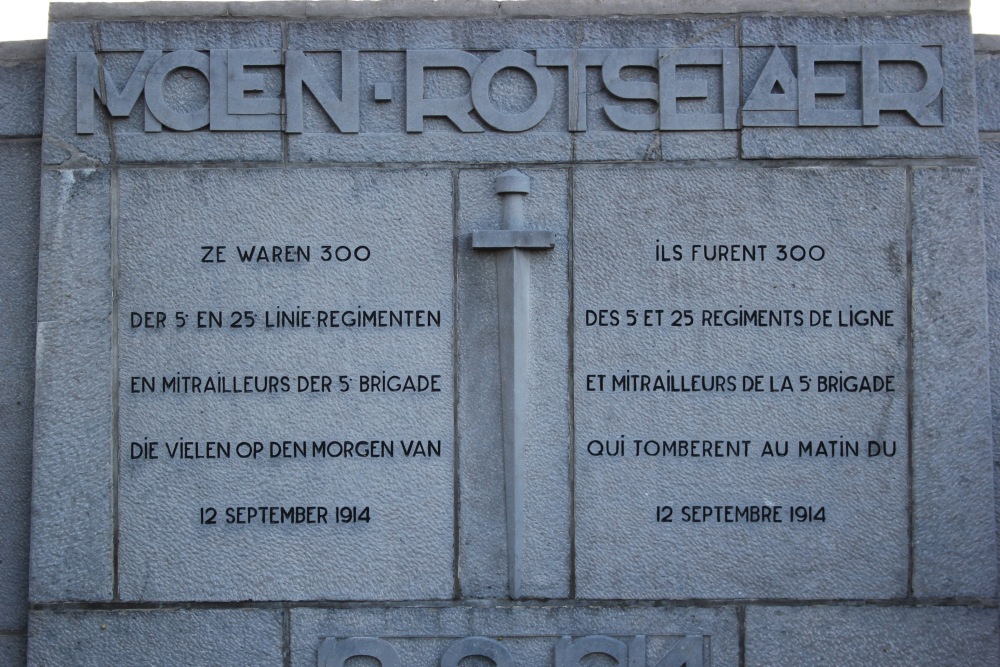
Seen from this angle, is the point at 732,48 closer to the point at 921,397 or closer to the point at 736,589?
the point at 921,397

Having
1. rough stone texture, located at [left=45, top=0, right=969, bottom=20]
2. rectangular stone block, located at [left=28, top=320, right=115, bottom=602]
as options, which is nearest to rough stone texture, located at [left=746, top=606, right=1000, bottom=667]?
rough stone texture, located at [left=45, top=0, right=969, bottom=20]

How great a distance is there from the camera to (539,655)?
5020 millimetres

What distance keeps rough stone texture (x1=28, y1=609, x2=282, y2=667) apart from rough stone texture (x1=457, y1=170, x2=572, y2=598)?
3.49ft

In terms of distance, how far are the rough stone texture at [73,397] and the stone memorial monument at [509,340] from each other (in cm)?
2

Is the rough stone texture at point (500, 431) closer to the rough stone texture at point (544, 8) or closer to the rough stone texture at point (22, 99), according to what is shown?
the rough stone texture at point (544, 8)

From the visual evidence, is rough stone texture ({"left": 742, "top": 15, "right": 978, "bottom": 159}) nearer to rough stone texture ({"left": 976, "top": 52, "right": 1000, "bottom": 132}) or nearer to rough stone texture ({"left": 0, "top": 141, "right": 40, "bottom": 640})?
rough stone texture ({"left": 976, "top": 52, "right": 1000, "bottom": 132})

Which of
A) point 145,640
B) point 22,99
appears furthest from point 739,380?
point 22,99

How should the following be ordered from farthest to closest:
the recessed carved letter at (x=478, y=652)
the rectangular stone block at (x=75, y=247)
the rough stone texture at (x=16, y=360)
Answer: the rough stone texture at (x=16, y=360)
the rectangular stone block at (x=75, y=247)
the recessed carved letter at (x=478, y=652)

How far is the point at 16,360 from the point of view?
5270 millimetres

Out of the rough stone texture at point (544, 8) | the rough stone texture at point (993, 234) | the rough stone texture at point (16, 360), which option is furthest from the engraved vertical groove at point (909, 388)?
the rough stone texture at point (16, 360)

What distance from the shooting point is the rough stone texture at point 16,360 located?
5211 mm

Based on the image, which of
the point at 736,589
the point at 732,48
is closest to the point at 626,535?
the point at 736,589

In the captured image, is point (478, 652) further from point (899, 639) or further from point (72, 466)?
point (72, 466)

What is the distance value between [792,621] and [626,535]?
885 millimetres
